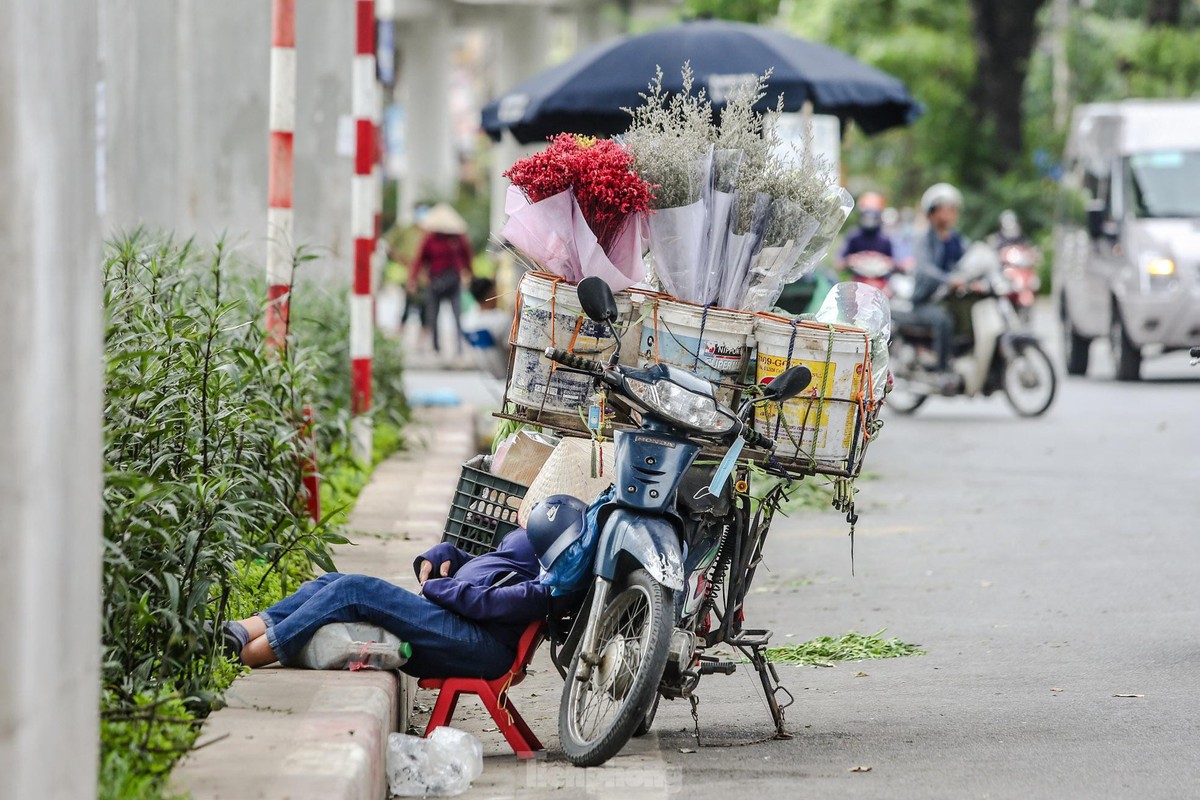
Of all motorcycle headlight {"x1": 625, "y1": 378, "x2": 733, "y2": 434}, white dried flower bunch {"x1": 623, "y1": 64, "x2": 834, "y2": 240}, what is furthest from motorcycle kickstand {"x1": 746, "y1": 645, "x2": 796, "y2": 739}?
white dried flower bunch {"x1": 623, "y1": 64, "x2": 834, "y2": 240}

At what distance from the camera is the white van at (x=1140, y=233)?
1688 centimetres

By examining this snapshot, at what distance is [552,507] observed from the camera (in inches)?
203

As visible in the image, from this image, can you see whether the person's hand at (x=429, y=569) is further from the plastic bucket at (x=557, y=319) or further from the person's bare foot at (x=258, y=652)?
the plastic bucket at (x=557, y=319)

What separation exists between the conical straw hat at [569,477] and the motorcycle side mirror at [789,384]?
2.85ft

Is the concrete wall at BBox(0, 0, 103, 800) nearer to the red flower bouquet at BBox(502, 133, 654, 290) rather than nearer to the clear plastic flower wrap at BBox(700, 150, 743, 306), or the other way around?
the red flower bouquet at BBox(502, 133, 654, 290)

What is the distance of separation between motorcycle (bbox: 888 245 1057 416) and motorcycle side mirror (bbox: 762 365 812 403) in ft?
32.0

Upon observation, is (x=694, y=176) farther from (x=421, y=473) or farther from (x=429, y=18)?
(x=429, y=18)

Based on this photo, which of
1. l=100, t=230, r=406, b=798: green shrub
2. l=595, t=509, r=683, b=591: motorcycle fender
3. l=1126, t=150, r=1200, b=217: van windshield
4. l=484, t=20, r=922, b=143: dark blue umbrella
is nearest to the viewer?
l=100, t=230, r=406, b=798: green shrub

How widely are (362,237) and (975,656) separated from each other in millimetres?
4245

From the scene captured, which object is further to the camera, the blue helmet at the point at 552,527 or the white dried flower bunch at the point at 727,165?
the white dried flower bunch at the point at 727,165

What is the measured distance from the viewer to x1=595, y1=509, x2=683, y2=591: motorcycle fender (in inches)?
185

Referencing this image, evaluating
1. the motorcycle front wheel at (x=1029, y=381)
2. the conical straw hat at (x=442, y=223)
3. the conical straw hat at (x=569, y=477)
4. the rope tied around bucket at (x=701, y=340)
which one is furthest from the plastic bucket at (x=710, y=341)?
the conical straw hat at (x=442, y=223)

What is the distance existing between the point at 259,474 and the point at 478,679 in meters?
1.24

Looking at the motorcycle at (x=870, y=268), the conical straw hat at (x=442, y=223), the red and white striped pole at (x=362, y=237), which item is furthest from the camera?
the conical straw hat at (x=442, y=223)
